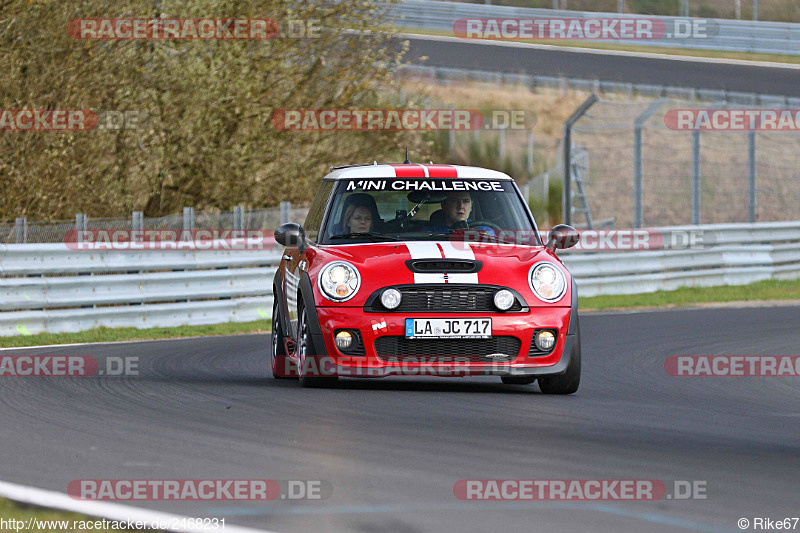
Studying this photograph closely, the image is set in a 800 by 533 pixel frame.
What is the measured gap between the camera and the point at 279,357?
34.9 feet

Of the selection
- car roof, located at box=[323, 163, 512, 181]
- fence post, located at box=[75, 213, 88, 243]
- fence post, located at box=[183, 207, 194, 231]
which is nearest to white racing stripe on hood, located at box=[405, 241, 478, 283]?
car roof, located at box=[323, 163, 512, 181]

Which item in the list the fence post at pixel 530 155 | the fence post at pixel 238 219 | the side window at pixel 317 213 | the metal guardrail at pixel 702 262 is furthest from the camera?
the fence post at pixel 530 155

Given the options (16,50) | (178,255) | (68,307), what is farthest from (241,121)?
(68,307)

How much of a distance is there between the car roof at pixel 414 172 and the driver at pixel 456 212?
220 millimetres

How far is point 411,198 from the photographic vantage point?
10.1 meters

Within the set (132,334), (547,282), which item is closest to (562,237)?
(547,282)

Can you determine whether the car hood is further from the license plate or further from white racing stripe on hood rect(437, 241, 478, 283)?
the license plate

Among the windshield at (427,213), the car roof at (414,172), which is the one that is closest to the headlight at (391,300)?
the windshield at (427,213)

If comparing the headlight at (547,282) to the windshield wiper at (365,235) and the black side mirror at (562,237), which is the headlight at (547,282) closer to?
the black side mirror at (562,237)

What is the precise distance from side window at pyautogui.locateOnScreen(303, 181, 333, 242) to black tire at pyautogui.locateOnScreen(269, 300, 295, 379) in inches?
29.6

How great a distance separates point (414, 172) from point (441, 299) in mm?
1579

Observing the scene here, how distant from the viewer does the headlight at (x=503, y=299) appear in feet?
29.9

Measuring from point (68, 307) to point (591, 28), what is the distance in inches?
1111

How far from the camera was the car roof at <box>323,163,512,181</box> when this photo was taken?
1032 centimetres
